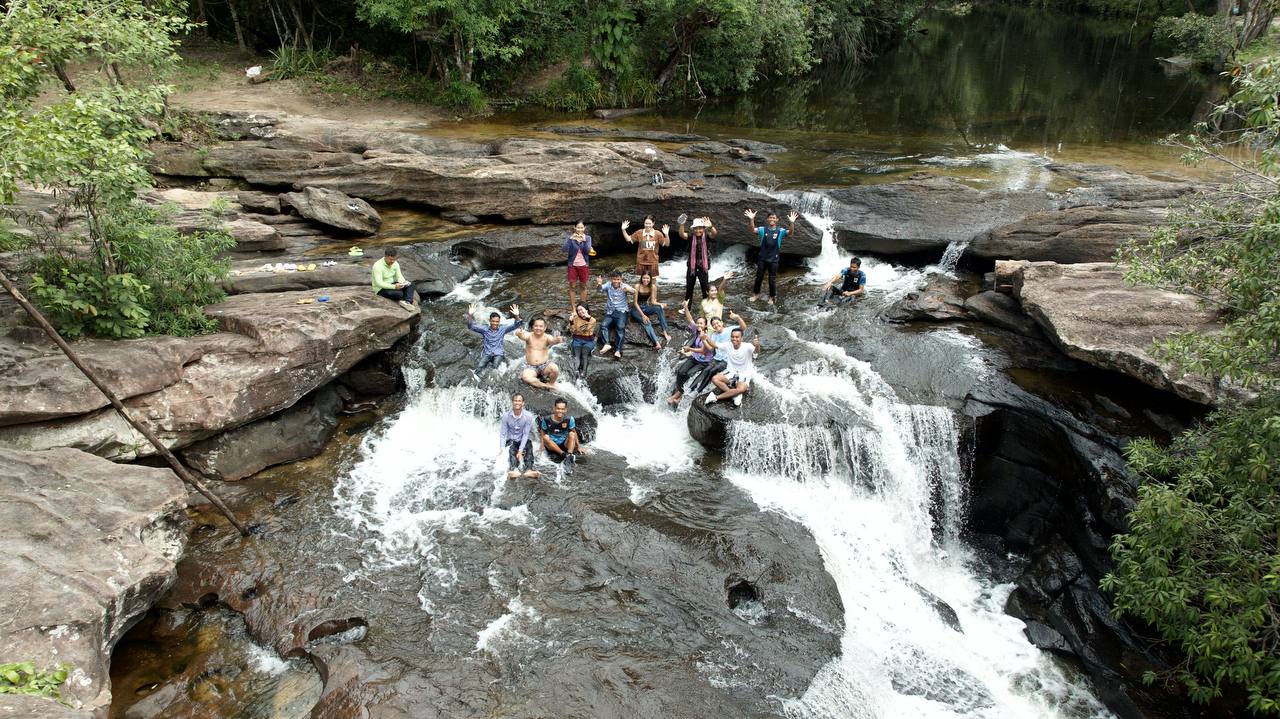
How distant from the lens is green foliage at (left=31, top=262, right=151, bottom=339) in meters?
8.92

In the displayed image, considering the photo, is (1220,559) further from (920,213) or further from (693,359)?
(920,213)

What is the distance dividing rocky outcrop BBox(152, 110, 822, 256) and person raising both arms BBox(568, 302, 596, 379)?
5304mm

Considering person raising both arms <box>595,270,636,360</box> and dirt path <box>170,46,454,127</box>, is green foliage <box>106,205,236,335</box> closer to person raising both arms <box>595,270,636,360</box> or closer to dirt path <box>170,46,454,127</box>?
person raising both arms <box>595,270,636,360</box>

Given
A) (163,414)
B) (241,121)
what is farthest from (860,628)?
(241,121)

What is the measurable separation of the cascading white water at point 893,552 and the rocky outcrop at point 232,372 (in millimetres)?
A: 6108

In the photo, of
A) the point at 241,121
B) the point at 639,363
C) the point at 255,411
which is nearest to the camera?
the point at 255,411

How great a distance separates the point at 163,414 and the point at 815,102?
29.1m

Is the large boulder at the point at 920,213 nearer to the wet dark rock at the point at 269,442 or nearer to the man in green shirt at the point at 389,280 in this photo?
the man in green shirt at the point at 389,280

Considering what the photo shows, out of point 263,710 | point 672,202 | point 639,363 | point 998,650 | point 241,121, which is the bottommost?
point 998,650

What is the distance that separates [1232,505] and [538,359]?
8727 mm

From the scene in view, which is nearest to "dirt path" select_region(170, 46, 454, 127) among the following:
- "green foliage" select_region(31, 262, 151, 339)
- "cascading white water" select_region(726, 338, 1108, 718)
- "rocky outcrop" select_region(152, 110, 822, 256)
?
"rocky outcrop" select_region(152, 110, 822, 256)

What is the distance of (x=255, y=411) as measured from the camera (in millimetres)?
10117

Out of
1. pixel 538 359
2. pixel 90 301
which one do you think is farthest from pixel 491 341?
pixel 90 301

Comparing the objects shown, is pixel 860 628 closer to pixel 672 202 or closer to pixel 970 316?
pixel 970 316
